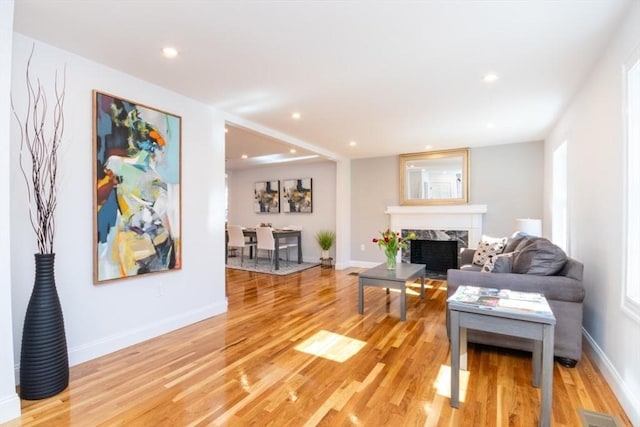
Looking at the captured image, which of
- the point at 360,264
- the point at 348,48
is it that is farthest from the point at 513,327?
the point at 360,264

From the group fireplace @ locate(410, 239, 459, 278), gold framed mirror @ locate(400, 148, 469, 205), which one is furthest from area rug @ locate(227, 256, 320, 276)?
gold framed mirror @ locate(400, 148, 469, 205)

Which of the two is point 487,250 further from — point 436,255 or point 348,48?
point 348,48

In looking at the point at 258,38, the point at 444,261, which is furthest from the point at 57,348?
the point at 444,261

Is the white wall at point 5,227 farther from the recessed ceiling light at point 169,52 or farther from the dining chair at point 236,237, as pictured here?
the dining chair at point 236,237

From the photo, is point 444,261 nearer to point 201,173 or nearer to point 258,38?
point 201,173

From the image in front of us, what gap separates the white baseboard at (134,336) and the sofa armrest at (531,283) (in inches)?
103

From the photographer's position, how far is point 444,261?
6109mm

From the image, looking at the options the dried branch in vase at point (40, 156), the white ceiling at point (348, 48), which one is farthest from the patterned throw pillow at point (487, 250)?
the dried branch in vase at point (40, 156)

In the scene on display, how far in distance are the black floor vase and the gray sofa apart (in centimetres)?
307

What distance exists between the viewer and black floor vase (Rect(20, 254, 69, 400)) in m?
1.95

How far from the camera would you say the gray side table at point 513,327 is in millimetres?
1630

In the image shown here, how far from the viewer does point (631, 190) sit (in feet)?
6.31

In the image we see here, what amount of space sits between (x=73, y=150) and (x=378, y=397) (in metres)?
2.83

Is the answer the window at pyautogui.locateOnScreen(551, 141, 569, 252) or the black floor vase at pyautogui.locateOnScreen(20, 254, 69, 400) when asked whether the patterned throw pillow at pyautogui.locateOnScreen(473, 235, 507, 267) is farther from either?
the black floor vase at pyautogui.locateOnScreen(20, 254, 69, 400)
